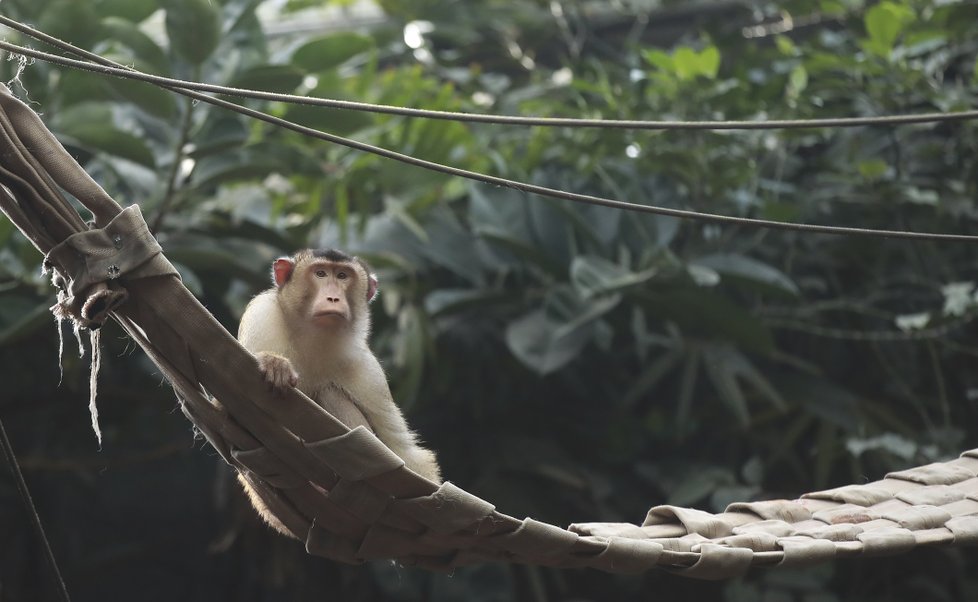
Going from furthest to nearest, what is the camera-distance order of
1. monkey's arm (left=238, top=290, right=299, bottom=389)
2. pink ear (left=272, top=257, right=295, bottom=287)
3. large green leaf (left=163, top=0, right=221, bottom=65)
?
1. large green leaf (left=163, top=0, right=221, bottom=65)
2. pink ear (left=272, top=257, right=295, bottom=287)
3. monkey's arm (left=238, top=290, right=299, bottom=389)

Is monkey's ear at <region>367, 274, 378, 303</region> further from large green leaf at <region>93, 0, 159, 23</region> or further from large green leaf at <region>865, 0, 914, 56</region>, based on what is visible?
large green leaf at <region>865, 0, 914, 56</region>

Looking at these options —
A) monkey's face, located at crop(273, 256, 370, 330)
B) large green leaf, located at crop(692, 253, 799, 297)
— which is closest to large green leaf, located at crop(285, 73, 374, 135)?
monkey's face, located at crop(273, 256, 370, 330)

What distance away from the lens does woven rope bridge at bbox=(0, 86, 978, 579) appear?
209 cm

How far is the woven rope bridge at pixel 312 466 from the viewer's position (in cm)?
209

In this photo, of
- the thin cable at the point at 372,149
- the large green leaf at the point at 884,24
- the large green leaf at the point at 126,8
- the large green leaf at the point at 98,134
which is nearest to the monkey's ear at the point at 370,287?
the thin cable at the point at 372,149

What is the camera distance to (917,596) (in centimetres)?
582

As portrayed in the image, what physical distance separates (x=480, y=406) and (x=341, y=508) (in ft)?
12.3

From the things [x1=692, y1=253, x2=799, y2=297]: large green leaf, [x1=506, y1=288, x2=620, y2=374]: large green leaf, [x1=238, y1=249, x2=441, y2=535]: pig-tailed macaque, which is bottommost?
[x1=506, y1=288, x2=620, y2=374]: large green leaf

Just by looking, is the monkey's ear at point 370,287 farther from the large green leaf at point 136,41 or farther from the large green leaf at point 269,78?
the large green leaf at point 136,41

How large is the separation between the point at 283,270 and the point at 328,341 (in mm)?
302

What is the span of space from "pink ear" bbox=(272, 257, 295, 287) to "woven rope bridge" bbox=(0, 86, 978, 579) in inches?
37.9

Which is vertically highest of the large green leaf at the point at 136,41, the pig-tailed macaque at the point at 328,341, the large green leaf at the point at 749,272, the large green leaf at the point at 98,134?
the large green leaf at the point at 136,41

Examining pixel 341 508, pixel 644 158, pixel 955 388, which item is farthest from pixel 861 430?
pixel 341 508

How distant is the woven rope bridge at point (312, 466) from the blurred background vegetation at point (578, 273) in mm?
2311
